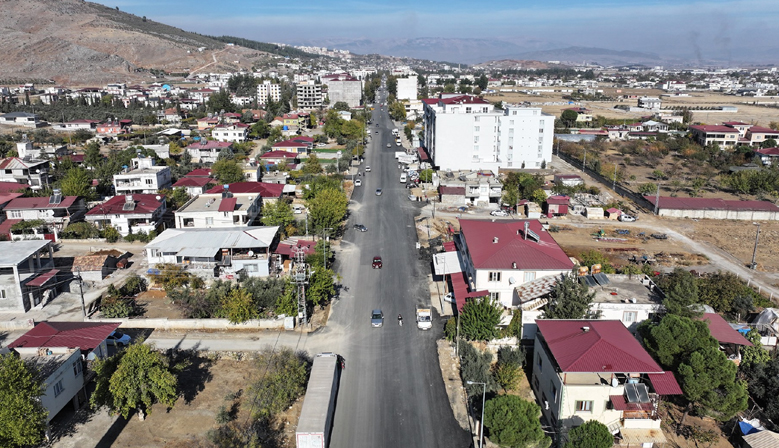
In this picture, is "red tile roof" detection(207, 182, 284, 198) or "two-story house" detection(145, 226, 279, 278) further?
"red tile roof" detection(207, 182, 284, 198)

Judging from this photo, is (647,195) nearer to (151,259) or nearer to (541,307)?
(541,307)

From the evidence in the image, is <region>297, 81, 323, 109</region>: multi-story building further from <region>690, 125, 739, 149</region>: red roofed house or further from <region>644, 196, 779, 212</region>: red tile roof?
<region>644, 196, 779, 212</region>: red tile roof

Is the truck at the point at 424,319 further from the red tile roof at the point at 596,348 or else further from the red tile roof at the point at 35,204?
the red tile roof at the point at 35,204

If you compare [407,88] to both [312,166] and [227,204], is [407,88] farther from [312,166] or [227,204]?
[227,204]

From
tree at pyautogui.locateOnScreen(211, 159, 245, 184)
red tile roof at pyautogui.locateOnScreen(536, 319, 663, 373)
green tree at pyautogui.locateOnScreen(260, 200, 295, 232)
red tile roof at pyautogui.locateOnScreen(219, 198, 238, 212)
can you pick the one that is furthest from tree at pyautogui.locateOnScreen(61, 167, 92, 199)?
red tile roof at pyautogui.locateOnScreen(536, 319, 663, 373)

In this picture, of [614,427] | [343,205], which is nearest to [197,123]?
[343,205]

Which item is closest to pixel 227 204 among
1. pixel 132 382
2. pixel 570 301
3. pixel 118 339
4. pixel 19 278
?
pixel 19 278

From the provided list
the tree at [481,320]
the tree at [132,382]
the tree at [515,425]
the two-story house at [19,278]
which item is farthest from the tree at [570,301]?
the two-story house at [19,278]
